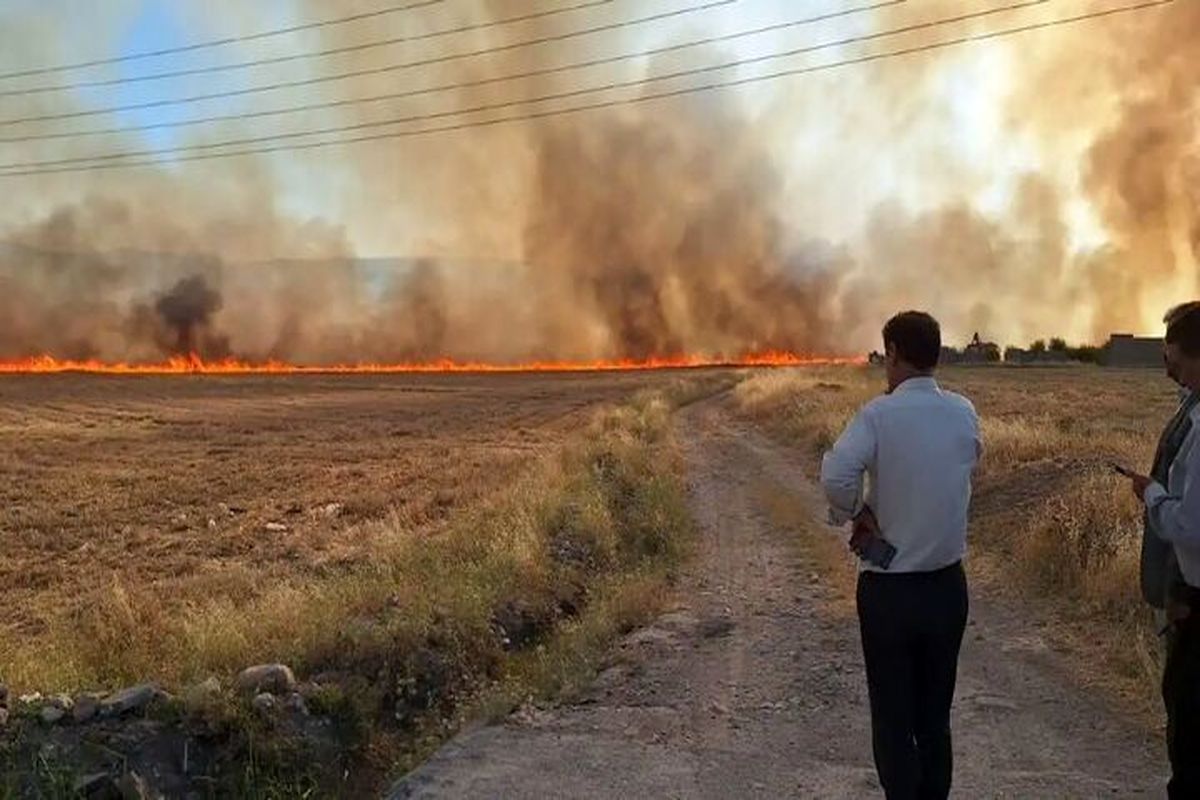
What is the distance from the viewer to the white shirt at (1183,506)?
3.89 meters

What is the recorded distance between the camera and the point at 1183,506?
390cm

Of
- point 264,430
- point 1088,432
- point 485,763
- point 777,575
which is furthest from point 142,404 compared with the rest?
point 485,763

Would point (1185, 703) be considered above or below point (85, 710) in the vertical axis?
above

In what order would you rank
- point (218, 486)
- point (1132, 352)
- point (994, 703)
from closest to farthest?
point (994, 703)
point (218, 486)
point (1132, 352)

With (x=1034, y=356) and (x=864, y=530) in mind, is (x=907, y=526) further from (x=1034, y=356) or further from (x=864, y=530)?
(x=1034, y=356)

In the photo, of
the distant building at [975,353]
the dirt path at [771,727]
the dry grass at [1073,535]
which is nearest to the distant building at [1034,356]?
the distant building at [975,353]

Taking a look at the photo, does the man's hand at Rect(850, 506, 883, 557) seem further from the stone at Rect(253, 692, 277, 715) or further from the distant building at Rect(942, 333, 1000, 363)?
the distant building at Rect(942, 333, 1000, 363)

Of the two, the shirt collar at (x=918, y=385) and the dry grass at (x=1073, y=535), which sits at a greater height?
the shirt collar at (x=918, y=385)

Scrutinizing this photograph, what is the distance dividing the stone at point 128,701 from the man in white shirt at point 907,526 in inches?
161

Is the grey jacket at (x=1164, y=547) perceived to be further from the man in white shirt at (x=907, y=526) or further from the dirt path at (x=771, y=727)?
the dirt path at (x=771, y=727)

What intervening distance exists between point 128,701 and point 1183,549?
5395 mm

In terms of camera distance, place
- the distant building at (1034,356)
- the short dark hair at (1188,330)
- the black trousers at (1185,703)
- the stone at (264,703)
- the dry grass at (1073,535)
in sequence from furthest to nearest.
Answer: the distant building at (1034,356), the dry grass at (1073,535), the stone at (264,703), the short dark hair at (1188,330), the black trousers at (1185,703)

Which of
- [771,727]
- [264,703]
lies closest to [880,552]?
[771,727]

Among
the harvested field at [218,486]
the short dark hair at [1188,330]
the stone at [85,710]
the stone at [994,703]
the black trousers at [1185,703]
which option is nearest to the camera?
the black trousers at [1185,703]
